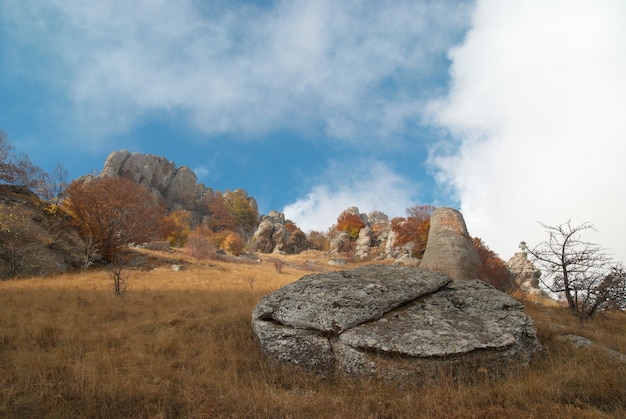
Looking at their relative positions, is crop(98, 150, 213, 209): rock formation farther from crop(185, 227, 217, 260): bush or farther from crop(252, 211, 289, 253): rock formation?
crop(185, 227, 217, 260): bush

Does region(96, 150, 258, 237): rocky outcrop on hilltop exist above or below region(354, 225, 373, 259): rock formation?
above

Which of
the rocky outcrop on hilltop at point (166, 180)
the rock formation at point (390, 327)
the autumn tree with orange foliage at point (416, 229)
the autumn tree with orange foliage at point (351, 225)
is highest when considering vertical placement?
the rocky outcrop on hilltop at point (166, 180)

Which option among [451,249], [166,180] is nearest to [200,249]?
[451,249]

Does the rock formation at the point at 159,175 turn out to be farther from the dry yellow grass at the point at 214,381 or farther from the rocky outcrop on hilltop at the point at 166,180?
the dry yellow grass at the point at 214,381

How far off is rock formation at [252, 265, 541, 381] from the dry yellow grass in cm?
28

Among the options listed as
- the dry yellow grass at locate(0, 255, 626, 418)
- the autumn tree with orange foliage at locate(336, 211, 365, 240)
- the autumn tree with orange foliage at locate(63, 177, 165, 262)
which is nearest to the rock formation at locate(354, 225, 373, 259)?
the autumn tree with orange foliage at locate(336, 211, 365, 240)

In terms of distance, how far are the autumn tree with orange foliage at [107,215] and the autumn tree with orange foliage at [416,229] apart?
25.5 m

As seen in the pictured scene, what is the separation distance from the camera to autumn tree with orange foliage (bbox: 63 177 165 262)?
74.0ft

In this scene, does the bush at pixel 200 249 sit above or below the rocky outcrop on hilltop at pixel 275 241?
below

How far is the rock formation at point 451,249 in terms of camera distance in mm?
18359

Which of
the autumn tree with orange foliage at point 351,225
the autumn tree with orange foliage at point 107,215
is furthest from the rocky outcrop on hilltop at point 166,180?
the autumn tree with orange foliage at point 107,215

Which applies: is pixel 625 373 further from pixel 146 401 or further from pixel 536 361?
pixel 146 401

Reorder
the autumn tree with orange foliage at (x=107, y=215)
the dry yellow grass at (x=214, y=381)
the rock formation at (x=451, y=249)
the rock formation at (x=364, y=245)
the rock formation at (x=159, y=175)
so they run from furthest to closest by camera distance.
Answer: the rock formation at (x=159, y=175) < the rock formation at (x=364, y=245) < the autumn tree with orange foliage at (x=107, y=215) < the rock formation at (x=451, y=249) < the dry yellow grass at (x=214, y=381)

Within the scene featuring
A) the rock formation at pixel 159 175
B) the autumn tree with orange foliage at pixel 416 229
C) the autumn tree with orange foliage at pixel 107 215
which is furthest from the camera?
the rock formation at pixel 159 175
